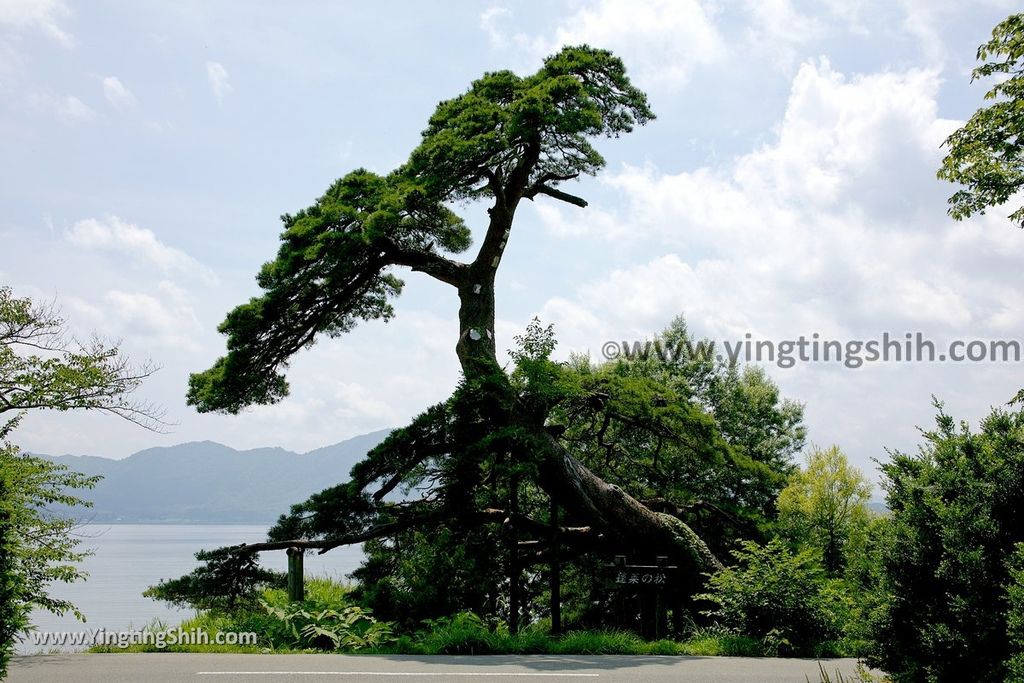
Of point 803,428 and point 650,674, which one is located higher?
point 803,428

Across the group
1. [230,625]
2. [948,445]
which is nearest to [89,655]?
[230,625]

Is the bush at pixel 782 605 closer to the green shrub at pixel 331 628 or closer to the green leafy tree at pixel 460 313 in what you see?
the green leafy tree at pixel 460 313

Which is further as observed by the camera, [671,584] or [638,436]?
[638,436]

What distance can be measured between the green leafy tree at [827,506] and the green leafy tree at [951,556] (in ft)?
43.4

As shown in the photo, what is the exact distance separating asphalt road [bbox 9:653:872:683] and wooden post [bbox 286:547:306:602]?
9.09ft

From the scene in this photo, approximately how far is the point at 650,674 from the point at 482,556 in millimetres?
5970

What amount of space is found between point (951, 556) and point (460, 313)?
1198cm

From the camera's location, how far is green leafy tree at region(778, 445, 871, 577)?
→ 795 inches

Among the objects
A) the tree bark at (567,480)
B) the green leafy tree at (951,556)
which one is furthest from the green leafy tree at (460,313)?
the green leafy tree at (951,556)

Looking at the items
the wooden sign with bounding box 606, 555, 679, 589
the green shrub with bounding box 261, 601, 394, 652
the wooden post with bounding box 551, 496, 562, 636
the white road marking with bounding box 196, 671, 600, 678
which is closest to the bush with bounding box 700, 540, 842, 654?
the wooden sign with bounding box 606, 555, 679, 589

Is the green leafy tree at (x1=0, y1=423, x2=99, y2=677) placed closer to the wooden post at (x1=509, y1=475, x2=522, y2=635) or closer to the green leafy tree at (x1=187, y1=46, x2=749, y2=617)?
the green leafy tree at (x1=187, y1=46, x2=749, y2=617)

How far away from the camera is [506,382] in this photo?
15.2m

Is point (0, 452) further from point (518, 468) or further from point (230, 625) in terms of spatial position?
point (518, 468)

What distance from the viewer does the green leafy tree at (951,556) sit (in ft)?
21.1
